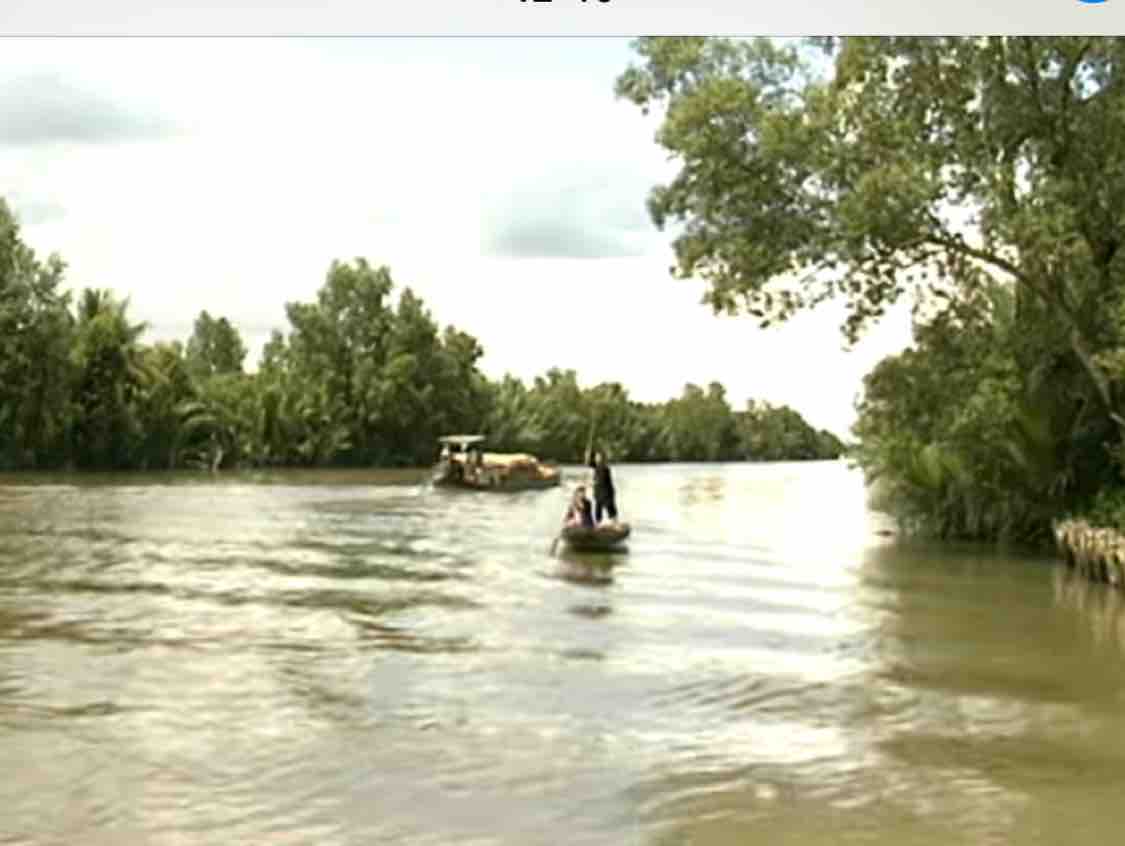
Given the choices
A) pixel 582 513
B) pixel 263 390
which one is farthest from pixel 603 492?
pixel 263 390

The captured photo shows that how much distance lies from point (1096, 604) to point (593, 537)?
13.5 feet

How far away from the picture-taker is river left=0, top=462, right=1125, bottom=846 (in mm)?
3791

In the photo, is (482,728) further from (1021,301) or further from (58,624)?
(1021,301)

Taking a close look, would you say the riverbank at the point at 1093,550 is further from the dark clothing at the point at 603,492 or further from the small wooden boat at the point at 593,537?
the dark clothing at the point at 603,492

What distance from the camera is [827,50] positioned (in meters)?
11.1

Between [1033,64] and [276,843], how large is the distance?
9.42 m

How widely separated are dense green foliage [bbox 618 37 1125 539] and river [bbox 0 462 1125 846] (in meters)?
1.35

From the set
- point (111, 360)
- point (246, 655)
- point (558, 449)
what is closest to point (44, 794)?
point (246, 655)

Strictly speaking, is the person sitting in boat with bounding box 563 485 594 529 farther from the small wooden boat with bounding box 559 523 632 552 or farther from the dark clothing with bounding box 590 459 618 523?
the dark clothing with bounding box 590 459 618 523

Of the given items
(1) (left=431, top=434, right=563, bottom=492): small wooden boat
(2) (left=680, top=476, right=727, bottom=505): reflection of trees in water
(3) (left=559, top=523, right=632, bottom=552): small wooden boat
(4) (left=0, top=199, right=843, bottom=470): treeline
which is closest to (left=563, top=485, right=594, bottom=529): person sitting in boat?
(3) (left=559, top=523, right=632, bottom=552): small wooden boat

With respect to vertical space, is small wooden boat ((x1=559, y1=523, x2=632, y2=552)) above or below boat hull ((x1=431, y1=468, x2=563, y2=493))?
below

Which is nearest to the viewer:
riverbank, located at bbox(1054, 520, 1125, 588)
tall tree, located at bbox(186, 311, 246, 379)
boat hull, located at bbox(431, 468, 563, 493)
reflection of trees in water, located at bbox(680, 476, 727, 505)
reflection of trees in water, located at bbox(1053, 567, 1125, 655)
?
reflection of trees in water, located at bbox(1053, 567, 1125, 655)

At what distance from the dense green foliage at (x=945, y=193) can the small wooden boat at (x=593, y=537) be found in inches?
79.3

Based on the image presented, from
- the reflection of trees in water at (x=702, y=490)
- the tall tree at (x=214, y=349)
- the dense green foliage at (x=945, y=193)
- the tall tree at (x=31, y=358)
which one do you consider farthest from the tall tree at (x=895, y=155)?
the tall tree at (x=214, y=349)
